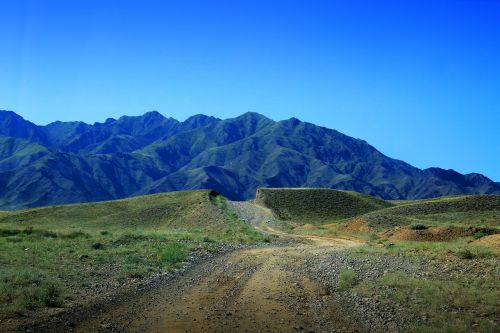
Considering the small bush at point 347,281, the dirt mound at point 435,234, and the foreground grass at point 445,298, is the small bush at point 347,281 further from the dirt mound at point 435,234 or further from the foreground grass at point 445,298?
the dirt mound at point 435,234

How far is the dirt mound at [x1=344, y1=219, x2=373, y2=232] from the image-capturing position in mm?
59525

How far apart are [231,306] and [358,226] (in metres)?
46.0

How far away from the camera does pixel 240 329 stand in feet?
49.3

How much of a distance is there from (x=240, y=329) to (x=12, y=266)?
15251mm

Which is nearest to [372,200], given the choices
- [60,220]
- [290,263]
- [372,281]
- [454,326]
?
[60,220]

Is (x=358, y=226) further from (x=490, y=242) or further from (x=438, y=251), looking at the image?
(x=438, y=251)

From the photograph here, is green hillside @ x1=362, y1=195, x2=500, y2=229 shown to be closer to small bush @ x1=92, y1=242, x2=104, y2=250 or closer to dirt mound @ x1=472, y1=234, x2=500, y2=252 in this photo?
dirt mound @ x1=472, y1=234, x2=500, y2=252

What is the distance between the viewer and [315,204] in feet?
327

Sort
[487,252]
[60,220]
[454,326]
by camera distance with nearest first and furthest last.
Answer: [454,326], [487,252], [60,220]

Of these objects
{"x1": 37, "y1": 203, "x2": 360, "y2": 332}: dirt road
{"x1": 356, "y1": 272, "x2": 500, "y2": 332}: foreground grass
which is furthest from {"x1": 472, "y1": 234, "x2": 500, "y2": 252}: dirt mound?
{"x1": 37, "y1": 203, "x2": 360, "y2": 332}: dirt road

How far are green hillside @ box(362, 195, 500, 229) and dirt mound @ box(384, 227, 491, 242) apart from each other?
33.3 feet

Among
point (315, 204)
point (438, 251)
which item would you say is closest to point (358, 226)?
point (438, 251)

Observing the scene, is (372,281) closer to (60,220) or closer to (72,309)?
(72,309)

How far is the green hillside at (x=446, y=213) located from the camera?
62.9 meters
